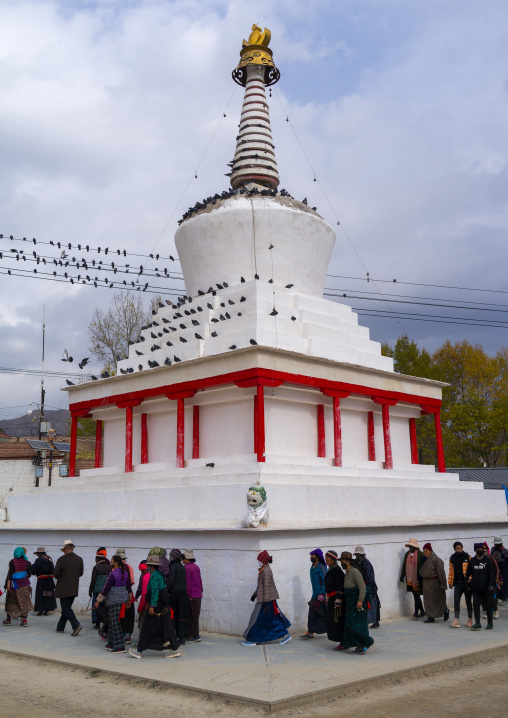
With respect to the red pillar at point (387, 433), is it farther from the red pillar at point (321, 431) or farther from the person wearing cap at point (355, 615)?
the person wearing cap at point (355, 615)

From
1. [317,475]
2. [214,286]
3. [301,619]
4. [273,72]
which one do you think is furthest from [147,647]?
[273,72]

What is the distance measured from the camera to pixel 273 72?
20516 millimetres

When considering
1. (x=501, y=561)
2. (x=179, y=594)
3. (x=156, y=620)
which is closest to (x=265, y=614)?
(x=179, y=594)

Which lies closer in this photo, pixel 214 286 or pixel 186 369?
pixel 186 369

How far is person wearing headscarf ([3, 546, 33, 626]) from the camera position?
11727 millimetres

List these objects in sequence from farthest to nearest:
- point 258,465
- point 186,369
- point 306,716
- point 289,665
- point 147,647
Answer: point 186,369 < point 258,465 < point 147,647 < point 289,665 < point 306,716

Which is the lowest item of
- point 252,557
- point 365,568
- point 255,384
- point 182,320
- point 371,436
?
point 365,568

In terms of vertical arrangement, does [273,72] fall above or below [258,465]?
above

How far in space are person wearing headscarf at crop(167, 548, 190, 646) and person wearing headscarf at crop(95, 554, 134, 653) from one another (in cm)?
62

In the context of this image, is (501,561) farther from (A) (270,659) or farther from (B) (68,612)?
(B) (68,612)

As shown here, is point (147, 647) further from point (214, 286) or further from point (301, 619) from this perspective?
point (214, 286)

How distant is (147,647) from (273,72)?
55.9 feet

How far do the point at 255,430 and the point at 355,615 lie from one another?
15.2 feet

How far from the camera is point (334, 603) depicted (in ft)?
31.0
